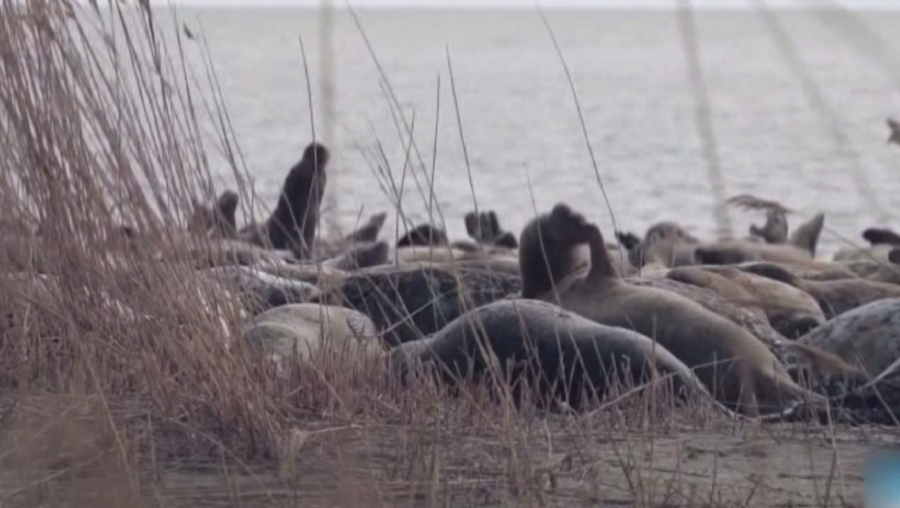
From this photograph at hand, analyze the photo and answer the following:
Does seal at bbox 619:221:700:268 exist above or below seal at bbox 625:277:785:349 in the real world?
below

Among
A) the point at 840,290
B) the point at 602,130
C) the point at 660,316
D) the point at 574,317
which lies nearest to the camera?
the point at 574,317

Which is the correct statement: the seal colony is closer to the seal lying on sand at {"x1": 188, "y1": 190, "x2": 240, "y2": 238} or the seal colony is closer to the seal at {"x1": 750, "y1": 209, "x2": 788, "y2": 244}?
the seal lying on sand at {"x1": 188, "y1": 190, "x2": 240, "y2": 238}

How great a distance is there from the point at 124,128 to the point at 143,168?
11 centimetres

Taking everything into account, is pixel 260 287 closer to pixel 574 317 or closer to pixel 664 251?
pixel 574 317

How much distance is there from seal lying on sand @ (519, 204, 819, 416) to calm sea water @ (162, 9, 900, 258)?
0.49 meters

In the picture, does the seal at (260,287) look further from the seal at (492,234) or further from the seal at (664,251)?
the seal at (492,234)

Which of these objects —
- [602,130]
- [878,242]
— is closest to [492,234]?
[878,242]

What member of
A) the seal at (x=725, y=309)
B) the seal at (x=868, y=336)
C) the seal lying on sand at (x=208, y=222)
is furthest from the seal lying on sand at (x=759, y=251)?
the seal lying on sand at (x=208, y=222)

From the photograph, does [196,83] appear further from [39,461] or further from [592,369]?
[592,369]

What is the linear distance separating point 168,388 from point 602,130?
1678 inches

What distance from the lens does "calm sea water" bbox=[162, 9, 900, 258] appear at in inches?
125

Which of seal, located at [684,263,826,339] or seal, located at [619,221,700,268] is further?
seal, located at [619,221,700,268]

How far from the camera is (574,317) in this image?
604 centimetres

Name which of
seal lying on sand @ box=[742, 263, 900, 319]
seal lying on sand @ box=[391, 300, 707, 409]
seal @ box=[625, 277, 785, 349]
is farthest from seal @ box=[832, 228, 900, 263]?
seal lying on sand @ box=[391, 300, 707, 409]
